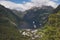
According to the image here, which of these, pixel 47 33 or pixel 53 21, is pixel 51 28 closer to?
pixel 47 33

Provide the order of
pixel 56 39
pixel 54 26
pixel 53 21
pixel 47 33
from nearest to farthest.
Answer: pixel 56 39 → pixel 47 33 → pixel 54 26 → pixel 53 21

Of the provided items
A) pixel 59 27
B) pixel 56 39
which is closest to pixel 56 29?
pixel 59 27

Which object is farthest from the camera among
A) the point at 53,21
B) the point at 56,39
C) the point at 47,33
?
the point at 53,21

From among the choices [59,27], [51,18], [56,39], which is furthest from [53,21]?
[56,39]

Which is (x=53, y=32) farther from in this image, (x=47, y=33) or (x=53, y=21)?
(x=53, y=21)

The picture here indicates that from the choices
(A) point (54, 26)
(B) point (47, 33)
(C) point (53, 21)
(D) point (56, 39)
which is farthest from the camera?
(C) point (53, 21)

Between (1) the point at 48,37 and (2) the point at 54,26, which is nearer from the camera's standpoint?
(1) the point at 48,37

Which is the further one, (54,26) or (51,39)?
(54,26)

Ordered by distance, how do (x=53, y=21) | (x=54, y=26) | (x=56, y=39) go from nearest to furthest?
(x=56, y=39), (x=54, y=26), (x=53, y=21)
